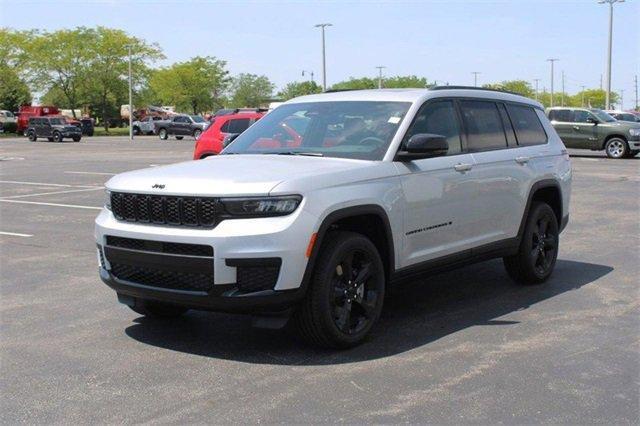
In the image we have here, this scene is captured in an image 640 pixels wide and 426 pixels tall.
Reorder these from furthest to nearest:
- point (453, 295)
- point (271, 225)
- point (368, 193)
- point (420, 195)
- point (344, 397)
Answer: point (453, 295), point (420, 195), point (368, 193), point (271, 225), point (344, 397)

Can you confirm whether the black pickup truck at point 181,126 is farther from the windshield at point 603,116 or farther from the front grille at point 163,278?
the front grille at point 163,278

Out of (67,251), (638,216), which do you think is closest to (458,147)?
(67,251)

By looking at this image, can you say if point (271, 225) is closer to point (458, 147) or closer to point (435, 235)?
point (435, 235)

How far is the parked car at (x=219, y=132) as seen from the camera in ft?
53.9

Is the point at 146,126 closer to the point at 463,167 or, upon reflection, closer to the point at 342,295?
the point at 463,167

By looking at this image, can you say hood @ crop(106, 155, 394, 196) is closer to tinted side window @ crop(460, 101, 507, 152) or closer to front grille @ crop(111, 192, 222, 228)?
front grille @ crop(111, 192, 222, 228)

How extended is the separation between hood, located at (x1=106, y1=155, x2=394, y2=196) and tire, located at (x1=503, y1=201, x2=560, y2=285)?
7.13 feet

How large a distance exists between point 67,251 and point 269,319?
504 centimetres

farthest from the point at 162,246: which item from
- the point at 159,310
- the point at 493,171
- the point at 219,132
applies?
the point at 219,132

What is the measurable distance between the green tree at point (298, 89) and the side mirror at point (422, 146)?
4679 inches

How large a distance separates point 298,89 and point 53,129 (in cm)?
8907

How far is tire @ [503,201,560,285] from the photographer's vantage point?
712 cm

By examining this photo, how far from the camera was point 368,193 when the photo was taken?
5.29m

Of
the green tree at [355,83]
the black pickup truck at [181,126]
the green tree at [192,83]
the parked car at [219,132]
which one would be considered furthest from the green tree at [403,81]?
the parked car at [219,132]
